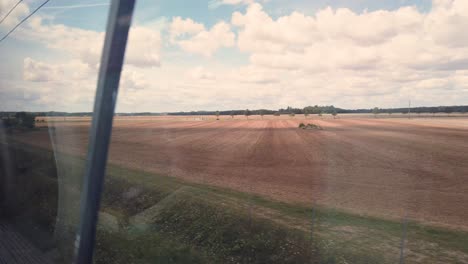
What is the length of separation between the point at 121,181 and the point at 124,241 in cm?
995

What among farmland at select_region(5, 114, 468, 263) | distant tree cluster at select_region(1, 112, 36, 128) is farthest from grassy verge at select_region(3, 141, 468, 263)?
distant tree cluster at select_region(1, 112, 36, 128)

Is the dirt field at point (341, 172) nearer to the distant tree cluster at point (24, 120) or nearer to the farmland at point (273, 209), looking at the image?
the farmland at point (273, 209)

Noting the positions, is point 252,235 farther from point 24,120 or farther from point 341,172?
point 24,120

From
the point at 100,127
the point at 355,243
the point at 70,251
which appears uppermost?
the point at 100,127

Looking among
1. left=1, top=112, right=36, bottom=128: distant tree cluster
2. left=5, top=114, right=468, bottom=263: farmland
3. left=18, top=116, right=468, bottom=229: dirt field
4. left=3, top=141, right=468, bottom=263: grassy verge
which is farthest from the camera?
left=1, top=112, right=36, bottom=128: distant tree cluster

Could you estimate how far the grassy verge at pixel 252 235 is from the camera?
36.8ft

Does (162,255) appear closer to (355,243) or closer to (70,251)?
(70,251)

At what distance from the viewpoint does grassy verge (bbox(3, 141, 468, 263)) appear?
11.2m

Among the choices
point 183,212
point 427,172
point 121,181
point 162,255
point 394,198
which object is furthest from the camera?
point 427,172

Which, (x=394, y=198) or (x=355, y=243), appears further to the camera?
(x=394, y=198)

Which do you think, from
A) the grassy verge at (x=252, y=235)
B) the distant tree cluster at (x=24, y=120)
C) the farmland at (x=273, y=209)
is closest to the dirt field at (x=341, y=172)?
the farmland at (x=273, y=209)

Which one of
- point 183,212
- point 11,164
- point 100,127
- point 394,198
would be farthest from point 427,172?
point 11,164

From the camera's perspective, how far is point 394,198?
20.5 m

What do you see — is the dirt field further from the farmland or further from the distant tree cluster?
the distant tree cluster
